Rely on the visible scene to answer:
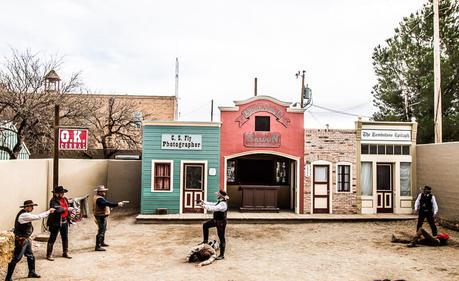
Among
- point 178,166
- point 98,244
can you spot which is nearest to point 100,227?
point 98,244

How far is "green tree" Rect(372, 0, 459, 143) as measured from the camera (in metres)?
20.8

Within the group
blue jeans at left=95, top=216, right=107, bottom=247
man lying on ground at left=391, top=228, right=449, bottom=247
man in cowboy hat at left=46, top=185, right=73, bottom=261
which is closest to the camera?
man in cowboy hat at left=46, top=185, right=73, bottom=261

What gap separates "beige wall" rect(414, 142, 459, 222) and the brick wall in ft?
A: 9.42

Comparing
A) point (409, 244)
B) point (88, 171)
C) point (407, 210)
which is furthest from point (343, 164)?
point (88, 171)

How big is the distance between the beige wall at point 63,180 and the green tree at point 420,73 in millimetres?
16132

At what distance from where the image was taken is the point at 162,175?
51.4 ft

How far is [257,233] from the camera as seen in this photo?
41.8 feet

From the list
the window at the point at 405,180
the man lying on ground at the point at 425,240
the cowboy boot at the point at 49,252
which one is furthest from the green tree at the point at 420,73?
the cowboy boot at the point at 49,252

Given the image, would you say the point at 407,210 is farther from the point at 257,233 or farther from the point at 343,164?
the point at 257,233

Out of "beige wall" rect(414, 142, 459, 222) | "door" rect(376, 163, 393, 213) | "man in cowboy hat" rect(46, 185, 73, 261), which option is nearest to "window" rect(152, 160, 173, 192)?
"man in cowboy hat" rect(46, 185, 73, 261)

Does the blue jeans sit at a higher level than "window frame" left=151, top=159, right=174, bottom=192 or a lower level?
lower

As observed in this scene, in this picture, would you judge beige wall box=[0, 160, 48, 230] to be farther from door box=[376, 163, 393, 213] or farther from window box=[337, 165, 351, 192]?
door box=[376, 163, 393, 213]

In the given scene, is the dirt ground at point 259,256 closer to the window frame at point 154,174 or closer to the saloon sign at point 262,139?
the window frame at point 154,174

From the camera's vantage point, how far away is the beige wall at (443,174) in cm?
1366
